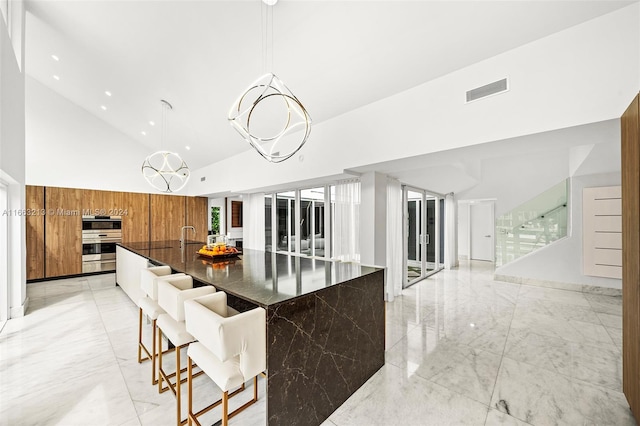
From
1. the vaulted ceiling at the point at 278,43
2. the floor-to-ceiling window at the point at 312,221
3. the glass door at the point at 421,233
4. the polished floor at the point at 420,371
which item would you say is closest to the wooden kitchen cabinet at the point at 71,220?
the polished floor at the point at 420,371

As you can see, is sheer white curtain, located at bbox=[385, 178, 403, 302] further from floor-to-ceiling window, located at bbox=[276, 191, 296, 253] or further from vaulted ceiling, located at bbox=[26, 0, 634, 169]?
floor-to-ceiling window, located at bbox=[276, 191, 296, 253]

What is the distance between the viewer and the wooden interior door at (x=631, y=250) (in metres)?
1.65

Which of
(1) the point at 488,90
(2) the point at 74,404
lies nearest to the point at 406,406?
(2) the point at 74,404

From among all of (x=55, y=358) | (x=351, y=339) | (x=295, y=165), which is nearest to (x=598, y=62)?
(x=351, y=339)

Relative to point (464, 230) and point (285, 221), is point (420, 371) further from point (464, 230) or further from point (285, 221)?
point (464, 230)

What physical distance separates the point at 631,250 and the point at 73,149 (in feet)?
31.5

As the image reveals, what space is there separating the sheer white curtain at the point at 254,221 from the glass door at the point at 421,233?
3.76m

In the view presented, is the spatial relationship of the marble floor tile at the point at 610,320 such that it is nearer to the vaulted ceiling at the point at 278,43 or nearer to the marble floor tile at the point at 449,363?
the marble floor tile at the point at 449,363

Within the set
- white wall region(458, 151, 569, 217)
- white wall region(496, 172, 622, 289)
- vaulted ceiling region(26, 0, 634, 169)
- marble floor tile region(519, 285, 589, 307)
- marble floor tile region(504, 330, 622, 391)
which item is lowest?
marble floor tile region(519, 285, 589, 307)

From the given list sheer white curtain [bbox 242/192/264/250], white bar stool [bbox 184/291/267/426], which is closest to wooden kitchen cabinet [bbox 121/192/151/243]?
sheer white curtain [bbox 242/192/264/250]

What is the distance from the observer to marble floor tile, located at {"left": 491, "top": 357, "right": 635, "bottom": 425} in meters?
1.87

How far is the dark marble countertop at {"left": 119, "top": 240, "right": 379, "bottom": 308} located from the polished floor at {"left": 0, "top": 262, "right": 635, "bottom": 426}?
3.07ft

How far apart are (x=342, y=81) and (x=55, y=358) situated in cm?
452

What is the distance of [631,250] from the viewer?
5.80ft
